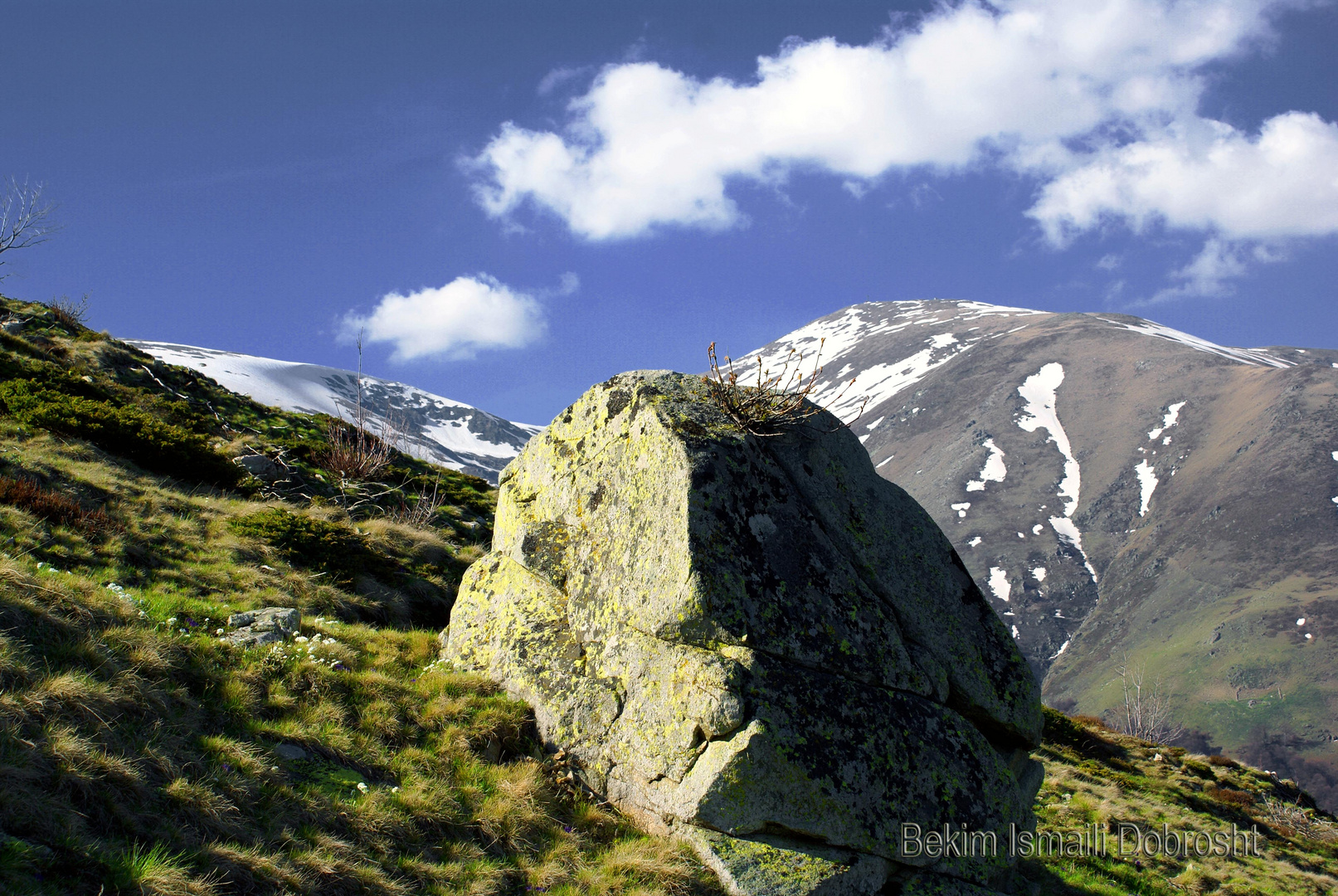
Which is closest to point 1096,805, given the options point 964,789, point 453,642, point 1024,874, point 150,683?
point 1024,874

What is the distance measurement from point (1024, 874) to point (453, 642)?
918 cm

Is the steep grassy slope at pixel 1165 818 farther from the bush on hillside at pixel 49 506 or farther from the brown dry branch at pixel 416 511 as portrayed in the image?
the brown dry branch at pixel 416 511

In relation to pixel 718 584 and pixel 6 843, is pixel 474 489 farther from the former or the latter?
pixel 6 843

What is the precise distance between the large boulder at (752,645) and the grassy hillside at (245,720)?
740 millimetres

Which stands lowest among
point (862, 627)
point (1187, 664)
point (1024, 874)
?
point (1024, 874)

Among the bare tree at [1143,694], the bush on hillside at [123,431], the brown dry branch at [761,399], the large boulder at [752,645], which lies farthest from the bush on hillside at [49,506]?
the bare tree at [1143,694]

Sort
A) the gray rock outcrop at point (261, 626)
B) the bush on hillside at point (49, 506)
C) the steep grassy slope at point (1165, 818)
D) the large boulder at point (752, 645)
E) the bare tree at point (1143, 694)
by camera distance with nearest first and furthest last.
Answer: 1. the large boulder at point (752, 645)
2. the gray rock outcrop at point (261, 626)
3. the bush on hillside at point (49, 506)
4. the steep grassy slope at point (1165, 818)
5. the bare tree at point (1143, 694)

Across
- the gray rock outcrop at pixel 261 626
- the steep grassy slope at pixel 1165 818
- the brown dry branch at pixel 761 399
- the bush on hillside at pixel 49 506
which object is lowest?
the steep grassy slope at pixel 1165 818

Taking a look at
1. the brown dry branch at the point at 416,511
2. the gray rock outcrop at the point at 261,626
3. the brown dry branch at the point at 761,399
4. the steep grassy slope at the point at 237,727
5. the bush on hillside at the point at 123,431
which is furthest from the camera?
the brown dry branch at the point at 416,511

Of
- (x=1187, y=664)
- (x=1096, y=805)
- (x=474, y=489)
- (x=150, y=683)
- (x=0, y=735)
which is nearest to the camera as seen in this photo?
(x=0, y=735)

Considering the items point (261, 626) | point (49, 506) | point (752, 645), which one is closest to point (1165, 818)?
point (752, 645)

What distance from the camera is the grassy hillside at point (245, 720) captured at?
5.52m

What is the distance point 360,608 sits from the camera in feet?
40.8

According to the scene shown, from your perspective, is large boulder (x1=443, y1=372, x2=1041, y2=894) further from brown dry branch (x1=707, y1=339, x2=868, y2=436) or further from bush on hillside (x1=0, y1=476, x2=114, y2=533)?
bush on hillside (x1=0, y1=476, x2=114, y2=533)
